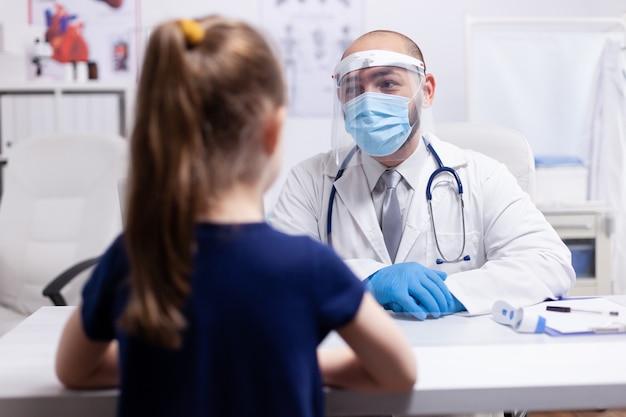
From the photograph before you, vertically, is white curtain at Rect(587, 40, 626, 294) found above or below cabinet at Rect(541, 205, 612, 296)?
above

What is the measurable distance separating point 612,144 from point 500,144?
3.76 feet

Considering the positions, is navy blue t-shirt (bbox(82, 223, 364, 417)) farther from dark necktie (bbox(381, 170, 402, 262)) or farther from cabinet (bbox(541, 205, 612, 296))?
cabinet (bbox(541, 205, 612, 296))

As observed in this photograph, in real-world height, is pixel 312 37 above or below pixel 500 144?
above

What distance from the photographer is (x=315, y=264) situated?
666 millimetres

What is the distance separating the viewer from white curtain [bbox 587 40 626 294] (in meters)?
2.67

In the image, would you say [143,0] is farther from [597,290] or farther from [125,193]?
[125,193]

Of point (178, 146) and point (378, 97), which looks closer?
point (178, 146)

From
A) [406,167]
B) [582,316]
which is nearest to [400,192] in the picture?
[406,167]

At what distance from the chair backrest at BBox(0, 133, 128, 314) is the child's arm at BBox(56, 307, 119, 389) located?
1.54 m

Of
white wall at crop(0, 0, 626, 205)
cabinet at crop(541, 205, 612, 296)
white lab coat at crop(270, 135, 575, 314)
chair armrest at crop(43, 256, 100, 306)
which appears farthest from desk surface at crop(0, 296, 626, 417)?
white wall at crop(0, 0, 626, 205)

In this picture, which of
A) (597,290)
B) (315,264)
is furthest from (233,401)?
(597,290)

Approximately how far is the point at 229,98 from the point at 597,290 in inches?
89.9

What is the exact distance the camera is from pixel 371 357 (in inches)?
29.7

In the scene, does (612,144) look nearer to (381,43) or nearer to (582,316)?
(381,43)
